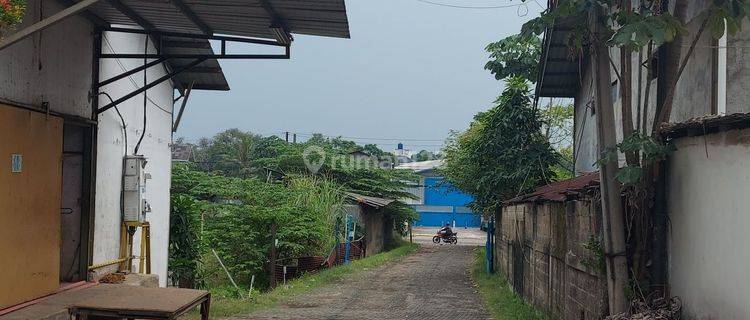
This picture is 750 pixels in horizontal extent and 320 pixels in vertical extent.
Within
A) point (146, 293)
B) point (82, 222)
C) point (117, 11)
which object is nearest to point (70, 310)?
point (146, 293)

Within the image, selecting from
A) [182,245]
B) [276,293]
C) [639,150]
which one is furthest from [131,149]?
[639,150]

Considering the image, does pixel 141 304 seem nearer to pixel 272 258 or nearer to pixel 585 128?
pixel 585 128

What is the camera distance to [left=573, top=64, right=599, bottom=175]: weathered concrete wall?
42.7ft

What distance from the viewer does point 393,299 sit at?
1403 cm

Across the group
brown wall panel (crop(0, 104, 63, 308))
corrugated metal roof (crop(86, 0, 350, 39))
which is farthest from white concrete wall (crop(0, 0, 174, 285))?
corrugated metal roof (crop(86, 0, 350, 39))

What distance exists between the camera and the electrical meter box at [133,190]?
9.55m

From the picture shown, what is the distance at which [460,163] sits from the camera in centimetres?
2767

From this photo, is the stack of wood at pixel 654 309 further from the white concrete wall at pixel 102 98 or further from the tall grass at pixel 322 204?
the tall grass at pixel 322 204

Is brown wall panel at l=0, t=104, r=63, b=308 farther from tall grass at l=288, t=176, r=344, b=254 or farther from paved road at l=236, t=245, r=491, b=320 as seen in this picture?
tall grass at l=288, t=176, r=344, b=254

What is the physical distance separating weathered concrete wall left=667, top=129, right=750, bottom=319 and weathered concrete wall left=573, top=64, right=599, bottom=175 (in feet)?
21.8

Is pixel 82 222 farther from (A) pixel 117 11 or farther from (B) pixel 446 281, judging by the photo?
(B) pixel 446 281

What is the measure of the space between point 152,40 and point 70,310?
5.88 meters

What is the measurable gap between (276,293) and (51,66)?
8.40 m

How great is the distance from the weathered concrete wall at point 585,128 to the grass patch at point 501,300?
9.23 ft
